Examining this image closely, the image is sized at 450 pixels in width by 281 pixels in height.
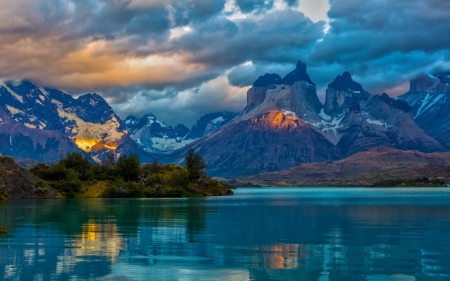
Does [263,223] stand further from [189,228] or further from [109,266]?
[109,266]

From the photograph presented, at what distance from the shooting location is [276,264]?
159ft

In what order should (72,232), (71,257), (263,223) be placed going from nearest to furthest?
(71,257) → (72,232) → (263,223)

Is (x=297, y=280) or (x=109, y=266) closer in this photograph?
(x=297, y=280)

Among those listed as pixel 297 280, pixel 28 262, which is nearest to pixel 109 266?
pixel 28 262

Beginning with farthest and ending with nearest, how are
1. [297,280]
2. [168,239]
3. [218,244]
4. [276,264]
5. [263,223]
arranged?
[263,223]
[168,239]
[218,244]
[276,264]
[297,280]

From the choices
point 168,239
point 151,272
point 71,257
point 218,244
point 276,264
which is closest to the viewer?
point 151,272

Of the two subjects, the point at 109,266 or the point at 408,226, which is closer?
the point at 109,266

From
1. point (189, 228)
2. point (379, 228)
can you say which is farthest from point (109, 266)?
point (379, 228)

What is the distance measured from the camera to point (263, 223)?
297ft

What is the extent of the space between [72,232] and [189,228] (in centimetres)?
1615

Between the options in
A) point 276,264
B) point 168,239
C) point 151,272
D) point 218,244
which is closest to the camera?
point 151,272

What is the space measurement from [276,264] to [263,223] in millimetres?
42273

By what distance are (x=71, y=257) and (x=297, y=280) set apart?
21678mm

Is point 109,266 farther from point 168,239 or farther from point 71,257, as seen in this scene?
point 168,239
